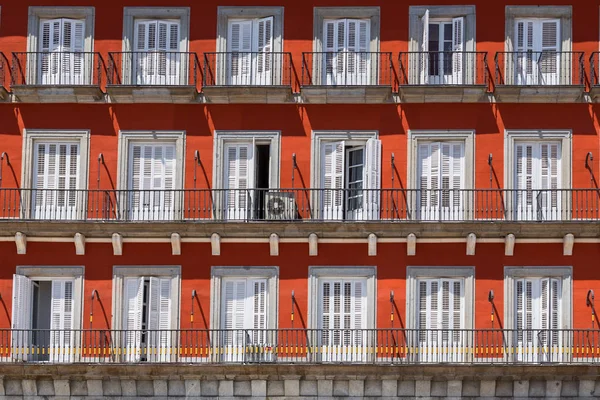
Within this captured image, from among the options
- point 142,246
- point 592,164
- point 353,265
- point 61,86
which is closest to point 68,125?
point 61,86

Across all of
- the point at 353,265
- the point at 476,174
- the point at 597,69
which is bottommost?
the point at 353,265

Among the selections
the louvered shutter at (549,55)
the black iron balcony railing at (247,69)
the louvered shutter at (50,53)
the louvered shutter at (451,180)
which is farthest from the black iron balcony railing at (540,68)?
the louvered shutter at (50,53)

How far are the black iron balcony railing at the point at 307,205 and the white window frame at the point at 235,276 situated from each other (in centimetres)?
127

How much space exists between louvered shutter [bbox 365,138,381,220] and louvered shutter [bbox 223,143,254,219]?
9.66 ft

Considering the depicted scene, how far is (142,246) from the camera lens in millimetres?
36969

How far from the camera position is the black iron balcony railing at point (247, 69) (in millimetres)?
37469

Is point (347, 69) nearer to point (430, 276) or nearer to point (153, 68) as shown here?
point (153, 68)

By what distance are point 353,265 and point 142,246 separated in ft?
17.5

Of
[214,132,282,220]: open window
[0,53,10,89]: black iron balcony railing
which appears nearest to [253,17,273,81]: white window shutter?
[214,132,282,220]: open window

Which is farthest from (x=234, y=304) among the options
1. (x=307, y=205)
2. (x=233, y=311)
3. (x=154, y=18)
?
(x=154, y=18)

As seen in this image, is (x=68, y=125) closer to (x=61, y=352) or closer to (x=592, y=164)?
(x=61, y=352)

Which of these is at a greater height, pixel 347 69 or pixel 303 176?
pixel 347 69

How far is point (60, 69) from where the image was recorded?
3784cm

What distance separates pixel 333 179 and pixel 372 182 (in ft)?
3.46
